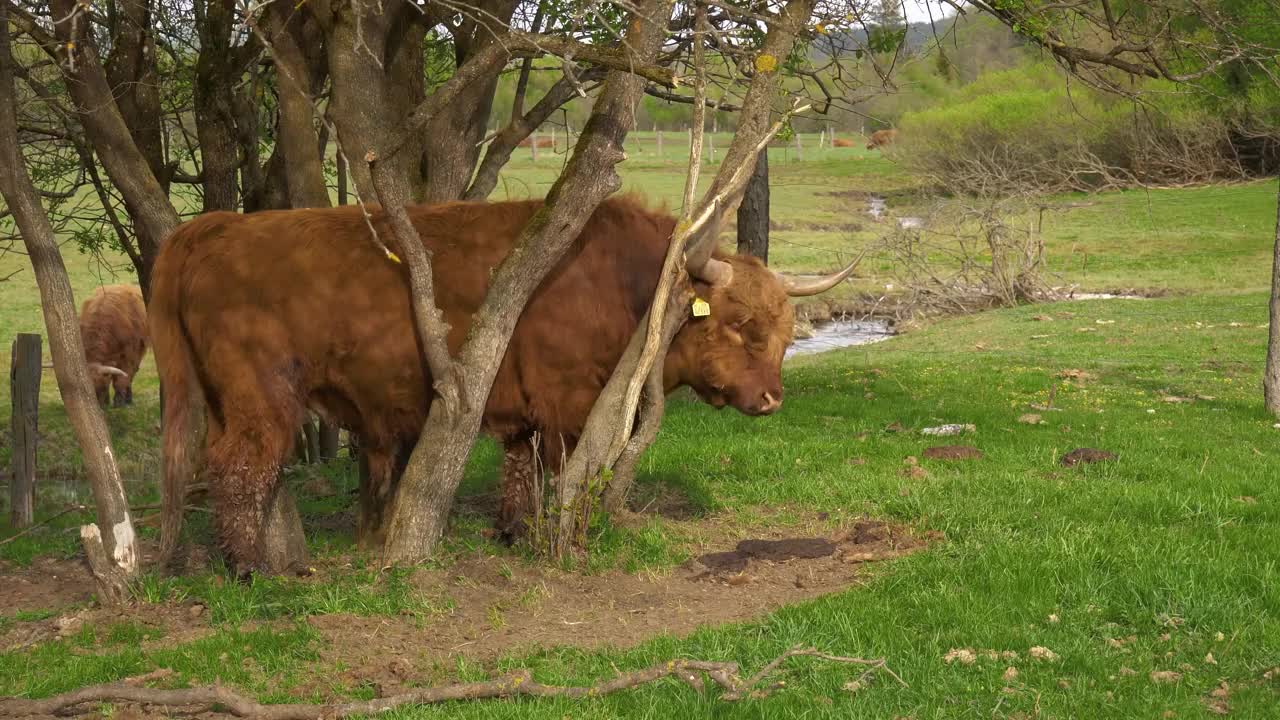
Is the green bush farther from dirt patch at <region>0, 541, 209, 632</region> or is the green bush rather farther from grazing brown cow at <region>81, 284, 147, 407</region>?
dirt patch at <region>0, 541, 209, 632</region>

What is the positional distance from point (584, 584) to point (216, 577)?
203 cm

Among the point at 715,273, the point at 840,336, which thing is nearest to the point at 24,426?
the point at 715,273

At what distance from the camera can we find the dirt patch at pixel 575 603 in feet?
18.5

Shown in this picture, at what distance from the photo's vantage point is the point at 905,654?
538 centimetres

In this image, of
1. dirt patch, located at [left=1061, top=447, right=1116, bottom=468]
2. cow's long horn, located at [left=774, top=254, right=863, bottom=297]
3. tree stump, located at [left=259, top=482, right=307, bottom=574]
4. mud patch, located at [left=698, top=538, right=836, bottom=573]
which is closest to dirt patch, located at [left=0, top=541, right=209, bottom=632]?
tree stump, located at [left=259, top=482, right=307, bottom=574]

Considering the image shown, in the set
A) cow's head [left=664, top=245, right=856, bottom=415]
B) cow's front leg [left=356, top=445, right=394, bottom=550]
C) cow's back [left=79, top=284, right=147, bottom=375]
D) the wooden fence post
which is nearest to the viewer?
cow's front leg [left=356, top=445, right=394, bottom=550]

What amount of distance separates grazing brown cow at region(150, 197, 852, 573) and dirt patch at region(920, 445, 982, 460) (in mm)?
2184

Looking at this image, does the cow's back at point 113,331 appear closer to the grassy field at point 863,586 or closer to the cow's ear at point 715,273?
the grassy field at point 863,586

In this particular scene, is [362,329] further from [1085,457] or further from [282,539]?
[1085,457]

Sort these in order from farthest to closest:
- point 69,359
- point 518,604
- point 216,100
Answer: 1. point 216,100
2. point 518,604
3. point 69,359

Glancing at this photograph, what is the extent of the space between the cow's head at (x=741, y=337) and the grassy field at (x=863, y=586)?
0.80m

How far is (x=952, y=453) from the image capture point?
30.2 feet

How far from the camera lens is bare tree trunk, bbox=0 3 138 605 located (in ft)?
20.2

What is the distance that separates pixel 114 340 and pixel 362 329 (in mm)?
12784
